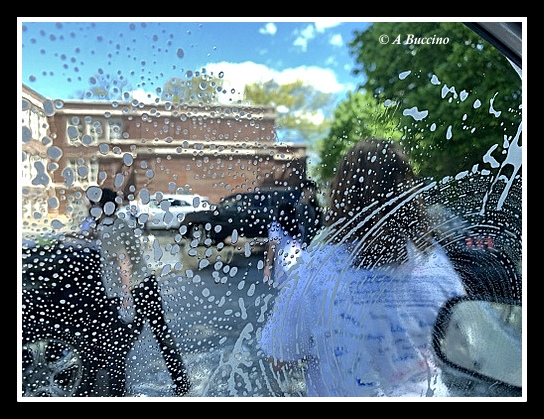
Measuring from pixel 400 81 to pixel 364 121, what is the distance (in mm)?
214

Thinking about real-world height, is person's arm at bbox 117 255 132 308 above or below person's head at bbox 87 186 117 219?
below

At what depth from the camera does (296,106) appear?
2242mm

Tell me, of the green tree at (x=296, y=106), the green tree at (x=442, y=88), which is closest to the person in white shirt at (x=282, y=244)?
the green tree at (x=296, y=106)

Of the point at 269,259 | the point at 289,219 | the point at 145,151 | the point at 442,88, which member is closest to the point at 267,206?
the point at 289,219

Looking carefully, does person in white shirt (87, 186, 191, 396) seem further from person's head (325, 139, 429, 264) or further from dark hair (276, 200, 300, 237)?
person's head (325, 139, 429, 264)

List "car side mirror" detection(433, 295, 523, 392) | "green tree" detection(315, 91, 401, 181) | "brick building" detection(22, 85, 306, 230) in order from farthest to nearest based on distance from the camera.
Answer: "car side mirror" detection(433, 295, 523, 392)
"green tree" detection(315, 91, 401, 181)
"brick building" detection(22, 85, 306, 230)

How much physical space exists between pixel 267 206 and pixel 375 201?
17.1 inches

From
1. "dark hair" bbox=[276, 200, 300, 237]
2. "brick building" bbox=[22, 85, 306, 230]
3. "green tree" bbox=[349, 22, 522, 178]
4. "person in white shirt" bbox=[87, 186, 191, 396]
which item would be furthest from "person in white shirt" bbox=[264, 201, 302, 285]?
"green tree" bbox=[349, 22, 522, 178]

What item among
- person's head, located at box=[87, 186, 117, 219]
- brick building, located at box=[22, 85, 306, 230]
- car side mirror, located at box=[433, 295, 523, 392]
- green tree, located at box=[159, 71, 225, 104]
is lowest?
car side mirror, located at box=[433, 295, 523, 392]

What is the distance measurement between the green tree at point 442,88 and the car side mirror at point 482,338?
1.91ft

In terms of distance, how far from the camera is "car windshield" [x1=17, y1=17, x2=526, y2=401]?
2.18 m

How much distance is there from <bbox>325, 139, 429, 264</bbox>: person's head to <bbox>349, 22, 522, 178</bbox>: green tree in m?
0.10

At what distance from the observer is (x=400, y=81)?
2.28 m

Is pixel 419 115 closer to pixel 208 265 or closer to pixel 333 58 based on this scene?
pixel 333 58
